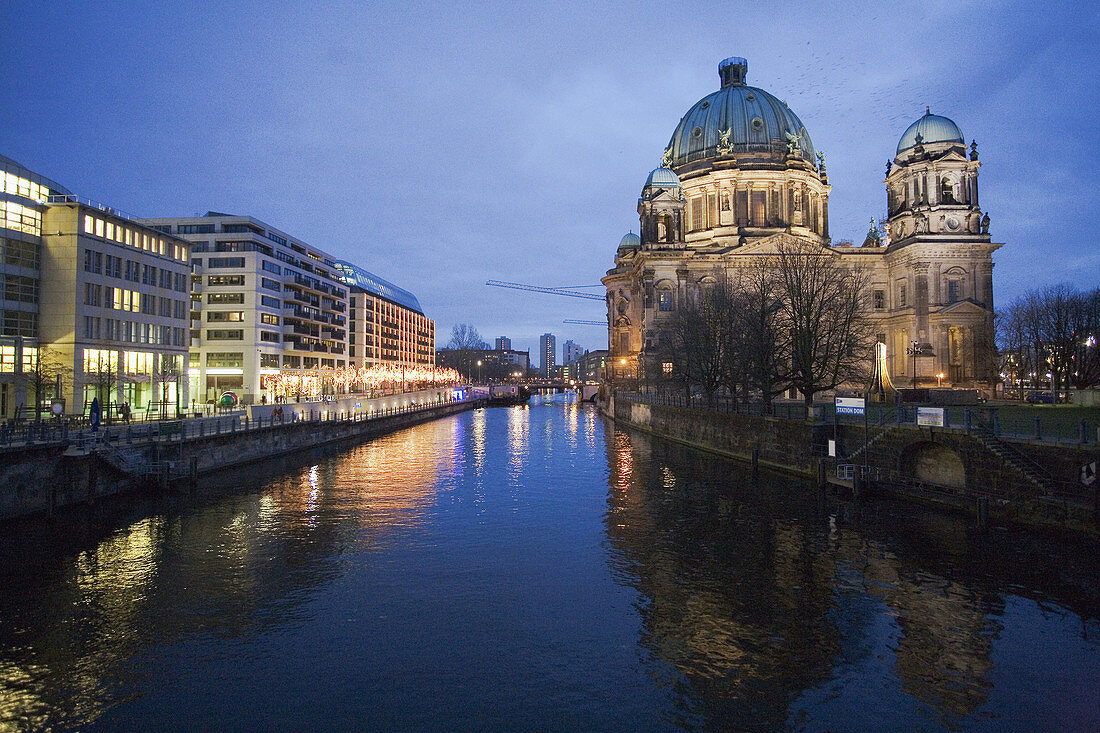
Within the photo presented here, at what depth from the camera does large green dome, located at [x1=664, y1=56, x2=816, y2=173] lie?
10025 cm

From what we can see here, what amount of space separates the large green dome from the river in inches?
3146

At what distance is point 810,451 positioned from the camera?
38219mm

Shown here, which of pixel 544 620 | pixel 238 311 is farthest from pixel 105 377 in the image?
pixel 544 620

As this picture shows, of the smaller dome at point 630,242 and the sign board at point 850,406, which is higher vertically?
the smaller dome at point 630,242

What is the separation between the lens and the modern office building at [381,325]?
448 ft

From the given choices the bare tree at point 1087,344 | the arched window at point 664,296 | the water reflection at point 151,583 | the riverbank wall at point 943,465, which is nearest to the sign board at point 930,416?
the riverbank wall at point 943,465

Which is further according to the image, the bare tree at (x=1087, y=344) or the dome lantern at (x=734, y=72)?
the dome lantern at (x=734, y=72)

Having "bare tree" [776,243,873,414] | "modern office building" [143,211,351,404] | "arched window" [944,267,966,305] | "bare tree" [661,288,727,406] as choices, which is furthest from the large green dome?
"modern office building" [143,211,351,404]

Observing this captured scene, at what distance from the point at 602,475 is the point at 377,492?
45.7ft

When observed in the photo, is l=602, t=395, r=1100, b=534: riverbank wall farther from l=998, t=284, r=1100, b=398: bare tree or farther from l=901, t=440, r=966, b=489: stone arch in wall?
l=998, t=284, r=1100, b=398: bare tree

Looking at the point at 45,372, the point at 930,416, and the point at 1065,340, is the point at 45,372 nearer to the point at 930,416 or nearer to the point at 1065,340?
the point at 930,416

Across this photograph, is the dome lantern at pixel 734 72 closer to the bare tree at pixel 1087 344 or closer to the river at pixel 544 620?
the bare tree at pixel 1087 344

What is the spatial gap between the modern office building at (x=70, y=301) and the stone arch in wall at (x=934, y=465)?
1855 inches

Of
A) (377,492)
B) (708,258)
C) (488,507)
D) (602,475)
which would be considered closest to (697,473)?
(602,475)
